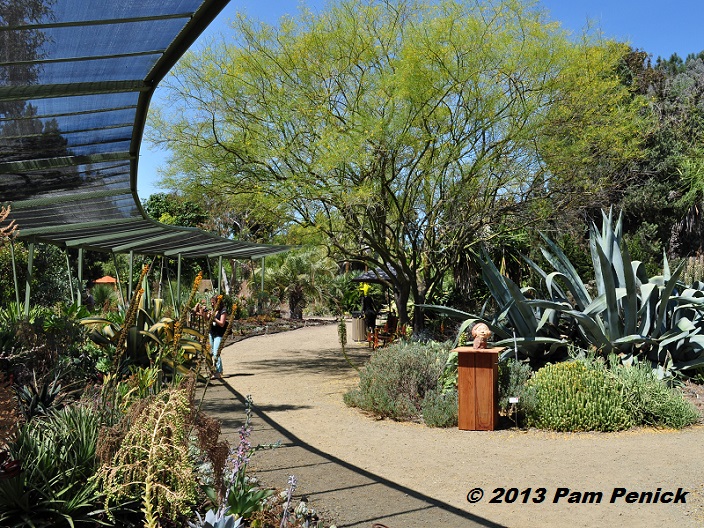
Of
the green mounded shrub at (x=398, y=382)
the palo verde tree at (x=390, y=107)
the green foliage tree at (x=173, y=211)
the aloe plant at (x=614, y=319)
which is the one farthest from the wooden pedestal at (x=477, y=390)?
the green foliage tree at (x=173, y=211)

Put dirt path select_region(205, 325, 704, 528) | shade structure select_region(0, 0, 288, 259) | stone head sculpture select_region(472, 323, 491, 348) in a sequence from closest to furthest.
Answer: shade structure select_region(0, 0, 288, 259), dirt path select_region(205, 325, 704, 528), stone head sculpture select_region(472, 323, 491, 348)

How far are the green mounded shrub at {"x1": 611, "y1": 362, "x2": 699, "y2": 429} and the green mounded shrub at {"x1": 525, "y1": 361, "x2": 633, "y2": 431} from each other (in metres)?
0.10

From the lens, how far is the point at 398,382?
955 centimetres

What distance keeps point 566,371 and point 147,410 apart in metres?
6.00

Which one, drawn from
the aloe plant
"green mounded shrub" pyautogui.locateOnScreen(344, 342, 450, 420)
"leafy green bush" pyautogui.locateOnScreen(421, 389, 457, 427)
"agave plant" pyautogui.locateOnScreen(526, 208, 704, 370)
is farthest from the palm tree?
"leafy green bush" pyautogui.locateOnScreen(421, 389, 457, 427)

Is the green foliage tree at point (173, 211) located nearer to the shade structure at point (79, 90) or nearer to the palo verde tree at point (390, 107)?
the palo verde tree at point (390, 107)

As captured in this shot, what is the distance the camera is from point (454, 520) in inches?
195

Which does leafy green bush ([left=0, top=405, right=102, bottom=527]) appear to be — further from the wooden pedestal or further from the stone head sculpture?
the stone head sculpture

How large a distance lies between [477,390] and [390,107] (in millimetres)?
5505

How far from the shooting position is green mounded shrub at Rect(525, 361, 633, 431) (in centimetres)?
831

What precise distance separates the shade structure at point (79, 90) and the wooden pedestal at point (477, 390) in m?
4.57

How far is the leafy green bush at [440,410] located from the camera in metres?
8.70

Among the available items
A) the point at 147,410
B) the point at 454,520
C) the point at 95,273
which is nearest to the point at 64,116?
the point at 147,410

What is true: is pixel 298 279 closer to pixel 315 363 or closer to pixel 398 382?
pixel 315 363
